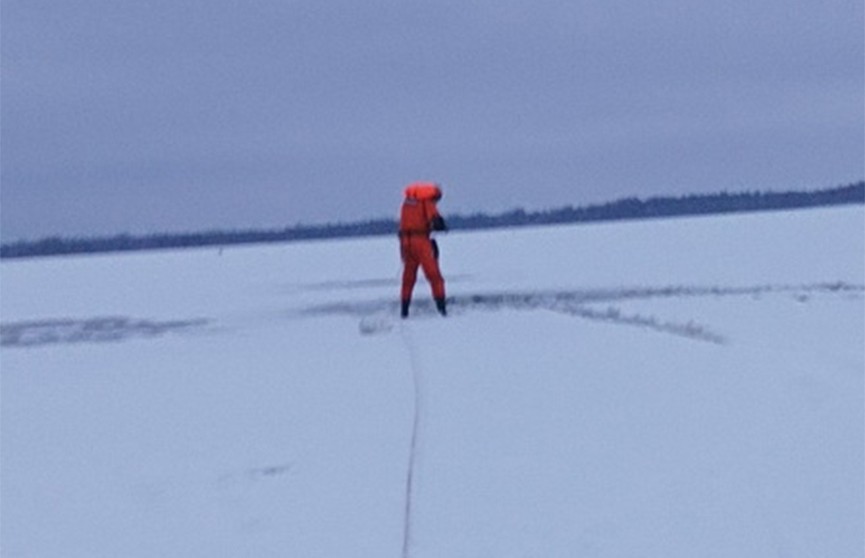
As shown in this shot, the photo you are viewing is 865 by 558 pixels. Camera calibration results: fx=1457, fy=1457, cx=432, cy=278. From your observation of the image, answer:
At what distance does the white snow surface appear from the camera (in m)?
6.03

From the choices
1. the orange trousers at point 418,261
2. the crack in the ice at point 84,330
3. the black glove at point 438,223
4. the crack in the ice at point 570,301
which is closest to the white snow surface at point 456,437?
the crack in the ice at point 570,301

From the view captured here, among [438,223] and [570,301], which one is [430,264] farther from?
[570,301]

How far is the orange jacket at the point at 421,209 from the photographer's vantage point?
16.5 m

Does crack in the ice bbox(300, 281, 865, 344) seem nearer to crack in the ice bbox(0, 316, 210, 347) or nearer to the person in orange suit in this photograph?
the person in orange suit

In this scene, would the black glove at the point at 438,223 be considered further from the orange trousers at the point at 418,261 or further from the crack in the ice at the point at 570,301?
the crack in the ice at the point at 570,301

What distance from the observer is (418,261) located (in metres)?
16.6

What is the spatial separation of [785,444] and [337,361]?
5.49m

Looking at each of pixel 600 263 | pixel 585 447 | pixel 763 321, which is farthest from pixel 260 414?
pixel 600 263

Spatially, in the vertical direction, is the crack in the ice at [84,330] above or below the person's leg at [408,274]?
below

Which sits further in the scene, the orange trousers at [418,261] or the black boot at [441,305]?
the black boot at [441,305]

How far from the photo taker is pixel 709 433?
24.4 ft

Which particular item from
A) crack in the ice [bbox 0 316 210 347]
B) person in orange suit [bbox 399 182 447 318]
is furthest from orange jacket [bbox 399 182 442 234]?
crack in the ice [bbox 0 316 210 347]

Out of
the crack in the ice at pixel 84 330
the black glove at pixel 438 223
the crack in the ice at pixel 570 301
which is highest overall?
the black glove at pixel 438 223

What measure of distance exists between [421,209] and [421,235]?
31 cm
